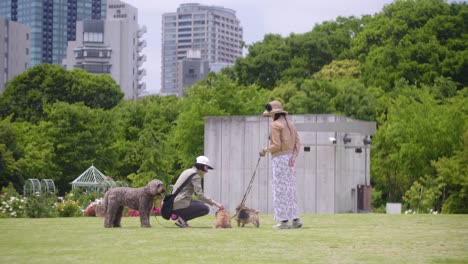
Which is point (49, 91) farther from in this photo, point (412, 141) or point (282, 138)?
point (282, 138)

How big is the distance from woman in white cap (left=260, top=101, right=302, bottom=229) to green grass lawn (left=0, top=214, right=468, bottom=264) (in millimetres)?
672

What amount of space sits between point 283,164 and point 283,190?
19.7 inches

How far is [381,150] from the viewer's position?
166 ft

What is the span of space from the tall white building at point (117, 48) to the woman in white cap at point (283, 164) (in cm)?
16120

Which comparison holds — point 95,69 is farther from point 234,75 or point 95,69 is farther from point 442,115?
point 442,115

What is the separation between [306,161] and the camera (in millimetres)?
35750

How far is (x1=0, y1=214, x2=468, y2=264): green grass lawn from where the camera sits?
12.1m

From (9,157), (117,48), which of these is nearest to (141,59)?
(117,48)

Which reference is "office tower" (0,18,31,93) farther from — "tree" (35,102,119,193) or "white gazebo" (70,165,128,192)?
"white gazebo" (70,165,128,192)

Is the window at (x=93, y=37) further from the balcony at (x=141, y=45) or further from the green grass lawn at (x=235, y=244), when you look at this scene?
the green grass lawn at (x=235, y=244)

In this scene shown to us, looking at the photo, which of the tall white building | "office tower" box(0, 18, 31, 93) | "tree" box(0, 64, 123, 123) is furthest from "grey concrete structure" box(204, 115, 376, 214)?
the tall white building

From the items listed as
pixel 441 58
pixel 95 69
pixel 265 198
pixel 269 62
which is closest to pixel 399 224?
pixel 265 198

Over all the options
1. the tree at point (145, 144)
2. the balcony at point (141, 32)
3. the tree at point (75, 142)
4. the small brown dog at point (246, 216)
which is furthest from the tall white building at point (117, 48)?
the small brown dog at point (246, 216)

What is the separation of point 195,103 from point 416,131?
1583 cm
